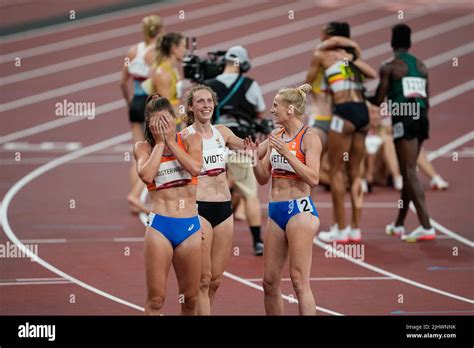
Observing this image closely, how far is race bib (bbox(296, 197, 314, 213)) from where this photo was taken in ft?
30.5

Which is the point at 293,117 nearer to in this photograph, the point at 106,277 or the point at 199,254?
the point at 199,254

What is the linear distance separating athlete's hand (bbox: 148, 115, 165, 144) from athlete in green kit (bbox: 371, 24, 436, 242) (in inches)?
200

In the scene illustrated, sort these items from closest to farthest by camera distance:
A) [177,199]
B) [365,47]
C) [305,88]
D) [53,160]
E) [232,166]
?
1. [177,199]
2. [305,88]
3. [232,166]
4. [53,160]
5. [365,47]

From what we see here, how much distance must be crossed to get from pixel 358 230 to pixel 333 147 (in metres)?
1.08

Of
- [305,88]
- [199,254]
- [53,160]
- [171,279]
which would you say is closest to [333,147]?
[171,279]

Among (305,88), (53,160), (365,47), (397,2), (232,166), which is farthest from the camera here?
(397,2)

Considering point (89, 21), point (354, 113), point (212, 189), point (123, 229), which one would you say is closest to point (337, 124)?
point (354, 113)

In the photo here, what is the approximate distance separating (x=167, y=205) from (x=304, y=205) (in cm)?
122

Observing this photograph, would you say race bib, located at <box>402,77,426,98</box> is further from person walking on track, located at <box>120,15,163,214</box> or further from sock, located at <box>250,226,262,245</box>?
person walking on track, located at <box>120,15,163,214</box>

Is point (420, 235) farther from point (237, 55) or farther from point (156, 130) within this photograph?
point (156, 130)

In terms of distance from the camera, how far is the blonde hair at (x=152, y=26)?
14.6m

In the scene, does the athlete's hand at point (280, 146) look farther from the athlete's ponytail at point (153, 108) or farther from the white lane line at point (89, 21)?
the white lane line at point (89, 21)

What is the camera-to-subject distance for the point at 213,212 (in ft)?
31.2

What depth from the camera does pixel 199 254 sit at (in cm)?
887
